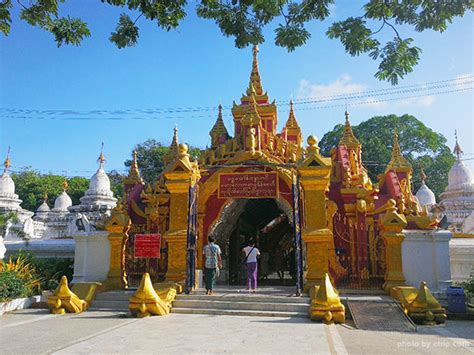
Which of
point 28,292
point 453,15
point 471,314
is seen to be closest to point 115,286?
point 28,292

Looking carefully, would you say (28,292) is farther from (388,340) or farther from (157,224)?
(388,340)

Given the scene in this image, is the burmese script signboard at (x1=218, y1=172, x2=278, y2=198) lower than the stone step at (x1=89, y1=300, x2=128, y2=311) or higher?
higher

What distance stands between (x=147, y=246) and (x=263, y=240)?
7.69 m

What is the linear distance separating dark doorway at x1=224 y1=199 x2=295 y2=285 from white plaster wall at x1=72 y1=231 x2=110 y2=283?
3819mm

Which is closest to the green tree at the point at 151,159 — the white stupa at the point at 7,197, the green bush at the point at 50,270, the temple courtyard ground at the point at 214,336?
the white stupa at the point at 7,197

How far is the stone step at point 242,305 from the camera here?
29.1 feet

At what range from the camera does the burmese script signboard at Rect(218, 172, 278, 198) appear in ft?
36.5

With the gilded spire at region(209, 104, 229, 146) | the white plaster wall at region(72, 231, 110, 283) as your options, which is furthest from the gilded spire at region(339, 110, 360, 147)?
the white plaster wall at region(72, 231, 110, 283)

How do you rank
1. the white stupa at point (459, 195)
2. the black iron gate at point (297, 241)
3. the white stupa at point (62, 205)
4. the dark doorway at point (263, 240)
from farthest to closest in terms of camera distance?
1. the white stupa at point (62, 205)
2. the white stupa at point (459, 195)
3. the dark doorway at point (263, 240)
4. the black iron gate at point (297, 241)

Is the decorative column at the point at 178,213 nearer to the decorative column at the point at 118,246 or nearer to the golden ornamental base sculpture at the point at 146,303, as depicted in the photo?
the decorative column at the point at 118,246

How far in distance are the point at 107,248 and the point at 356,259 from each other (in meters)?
6.64

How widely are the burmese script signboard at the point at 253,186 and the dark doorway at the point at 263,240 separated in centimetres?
212

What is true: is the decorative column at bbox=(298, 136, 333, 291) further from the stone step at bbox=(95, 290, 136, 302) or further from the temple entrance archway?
the stone step at bbox=(95, 290, 136, 302)

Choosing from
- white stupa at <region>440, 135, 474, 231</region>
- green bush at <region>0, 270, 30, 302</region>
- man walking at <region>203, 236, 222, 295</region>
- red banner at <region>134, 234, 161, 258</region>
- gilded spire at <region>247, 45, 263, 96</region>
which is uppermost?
gilded spire at <region>247, 45, 263, 96</region>
